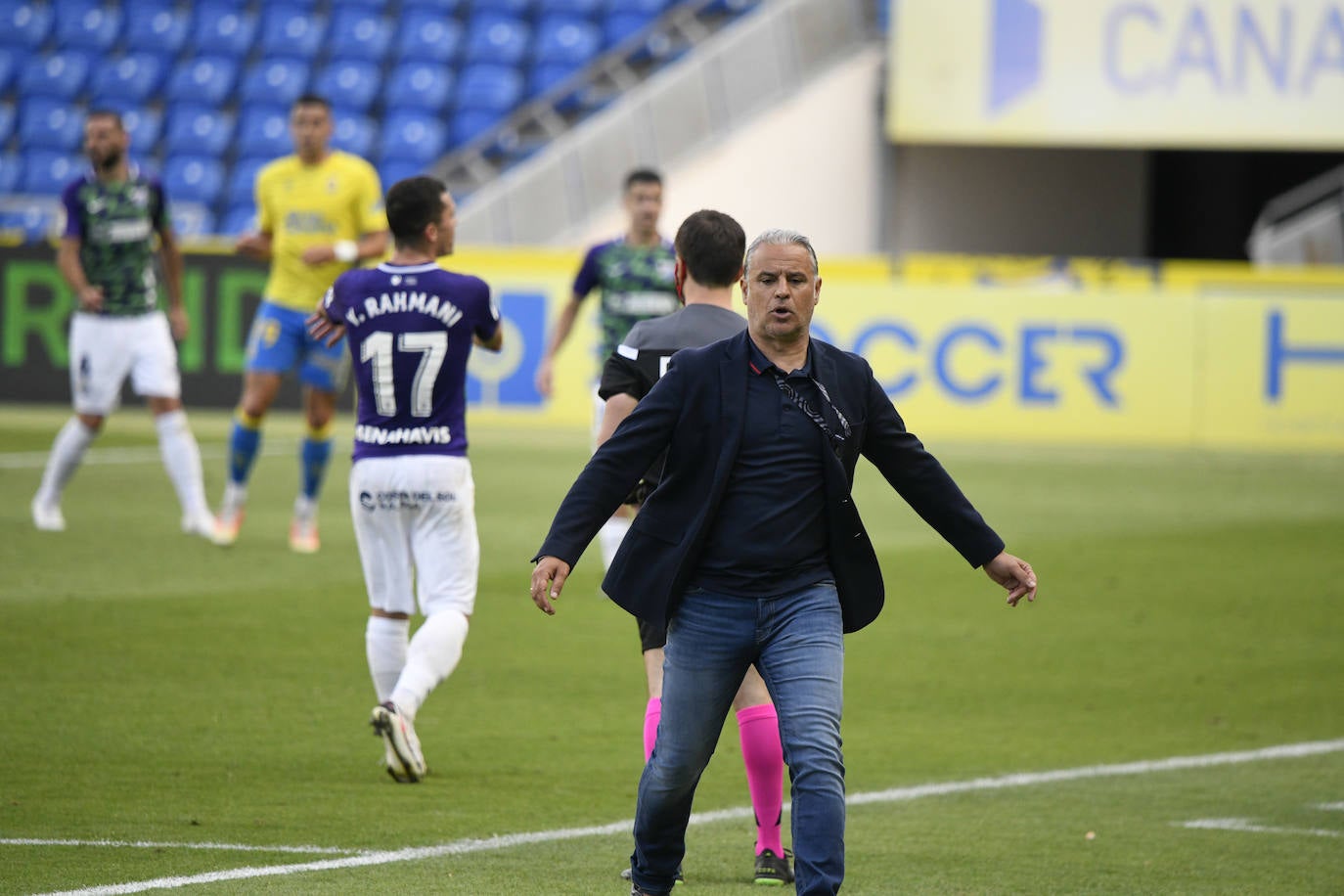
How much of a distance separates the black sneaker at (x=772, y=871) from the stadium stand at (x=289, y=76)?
19038mm

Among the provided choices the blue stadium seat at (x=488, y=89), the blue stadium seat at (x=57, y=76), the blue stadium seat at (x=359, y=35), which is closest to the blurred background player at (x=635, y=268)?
the blue stadium seat at (x=488, y=89)

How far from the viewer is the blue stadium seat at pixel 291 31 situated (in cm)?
2638

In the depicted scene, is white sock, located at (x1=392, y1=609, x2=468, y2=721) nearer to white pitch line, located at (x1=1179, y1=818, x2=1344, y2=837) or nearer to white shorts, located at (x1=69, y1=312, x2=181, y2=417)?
white pitch line, located at (x1=1179, y1=818, x2=1344, y2=837)

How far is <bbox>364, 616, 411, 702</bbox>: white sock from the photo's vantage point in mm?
7293

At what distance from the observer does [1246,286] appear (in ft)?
67.3

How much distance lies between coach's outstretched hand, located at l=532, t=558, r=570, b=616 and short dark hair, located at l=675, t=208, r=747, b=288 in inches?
55.9

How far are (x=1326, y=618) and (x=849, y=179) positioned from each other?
15.4 meters

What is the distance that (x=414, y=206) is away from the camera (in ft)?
23.2

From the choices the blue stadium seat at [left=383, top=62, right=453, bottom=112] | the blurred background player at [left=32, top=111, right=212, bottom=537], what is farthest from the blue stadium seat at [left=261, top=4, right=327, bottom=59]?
the blurred background player at [left=32, top=111, right=212, bottom=537]

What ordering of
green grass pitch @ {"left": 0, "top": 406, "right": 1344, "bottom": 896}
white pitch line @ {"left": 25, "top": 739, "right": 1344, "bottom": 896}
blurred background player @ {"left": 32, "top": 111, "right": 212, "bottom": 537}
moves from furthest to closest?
blurred background player @ {"left": 32, "top": 111, "right": 212, "bottom": 537}, green grass pitch @ {"left": 0, "top": 406, "right": 1344, "bottom": 896}, white pitch line @ {"left": 25, "top": 739, "right": 1344, "bottom": 896}

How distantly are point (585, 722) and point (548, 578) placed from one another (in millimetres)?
3416

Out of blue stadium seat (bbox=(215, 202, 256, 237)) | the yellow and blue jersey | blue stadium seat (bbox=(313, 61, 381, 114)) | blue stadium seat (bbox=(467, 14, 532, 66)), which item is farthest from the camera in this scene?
blue stadium seat (bbox=(467, 14, 532, 66))

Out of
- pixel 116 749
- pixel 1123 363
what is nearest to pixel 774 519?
pixel 116 749

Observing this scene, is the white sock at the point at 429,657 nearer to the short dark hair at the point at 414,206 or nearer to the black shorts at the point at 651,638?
the black shorts at the point at 651,638
